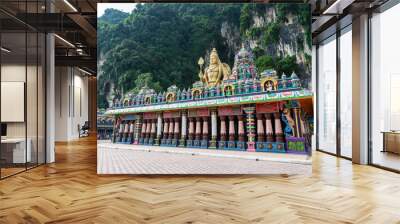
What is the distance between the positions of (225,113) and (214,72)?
716 millimetres

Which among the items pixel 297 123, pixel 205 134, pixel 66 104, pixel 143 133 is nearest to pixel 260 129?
pixel 297 123

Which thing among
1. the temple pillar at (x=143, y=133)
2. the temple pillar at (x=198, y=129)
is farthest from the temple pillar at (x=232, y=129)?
the temple pillar at (x=143, y=133)

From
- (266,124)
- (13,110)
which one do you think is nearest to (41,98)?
(13,110)

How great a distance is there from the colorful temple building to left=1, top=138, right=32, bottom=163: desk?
1.76 m

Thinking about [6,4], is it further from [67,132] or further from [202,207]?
[67,132]

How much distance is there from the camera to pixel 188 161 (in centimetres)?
612

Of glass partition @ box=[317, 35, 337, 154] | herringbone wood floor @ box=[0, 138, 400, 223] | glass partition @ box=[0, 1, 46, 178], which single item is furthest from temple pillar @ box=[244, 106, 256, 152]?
glass partition @ box=[317, 35, 337, 154]

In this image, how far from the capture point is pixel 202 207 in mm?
4102

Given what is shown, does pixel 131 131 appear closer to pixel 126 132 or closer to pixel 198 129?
pixel 126 132

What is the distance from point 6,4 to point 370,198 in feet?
20.5

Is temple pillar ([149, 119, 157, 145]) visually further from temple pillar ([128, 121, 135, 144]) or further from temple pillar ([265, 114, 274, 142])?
temple pillar ([265, 114, 274, 142])

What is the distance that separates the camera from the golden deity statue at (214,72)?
6070mm

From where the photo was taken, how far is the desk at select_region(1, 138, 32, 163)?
607cm

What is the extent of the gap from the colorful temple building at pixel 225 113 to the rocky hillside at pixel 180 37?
18cm
